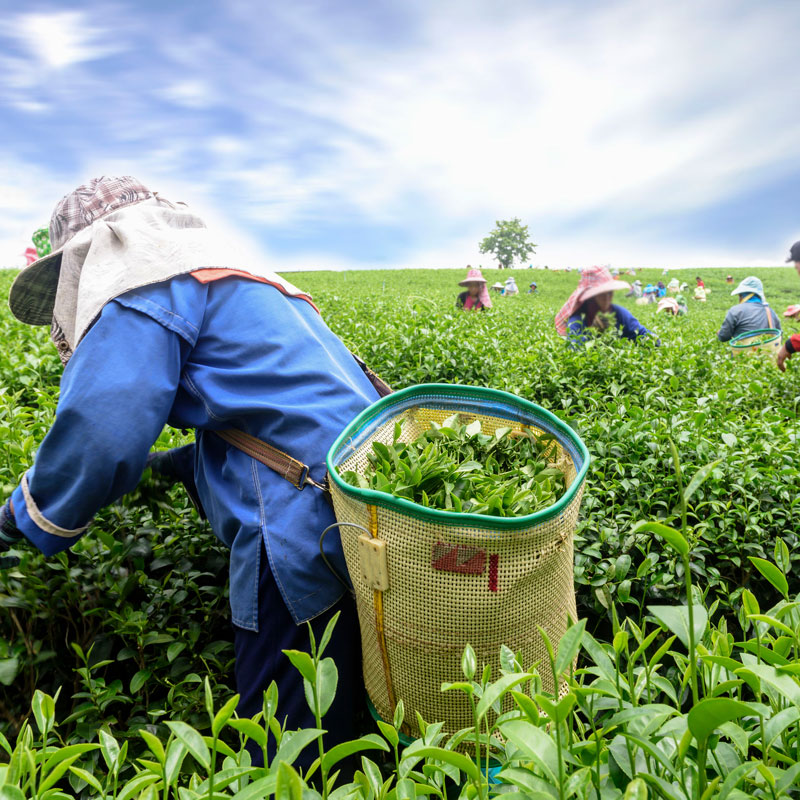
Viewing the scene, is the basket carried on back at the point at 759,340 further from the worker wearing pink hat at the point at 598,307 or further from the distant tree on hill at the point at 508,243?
the distant tree on hill at the point at 508,243

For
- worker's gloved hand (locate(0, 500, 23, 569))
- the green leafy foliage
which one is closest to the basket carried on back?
the green leafy foliage

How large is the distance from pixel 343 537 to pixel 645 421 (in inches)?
73.9

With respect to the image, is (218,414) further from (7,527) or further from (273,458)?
(7,527)

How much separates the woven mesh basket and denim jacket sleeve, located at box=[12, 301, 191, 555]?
0.51 metres

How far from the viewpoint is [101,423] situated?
153 centimetres

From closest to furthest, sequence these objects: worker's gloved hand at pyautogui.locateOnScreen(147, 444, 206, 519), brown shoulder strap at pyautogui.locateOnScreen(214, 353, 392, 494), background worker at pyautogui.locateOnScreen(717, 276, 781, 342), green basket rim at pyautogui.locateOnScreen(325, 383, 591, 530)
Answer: green basket rim at pyautogui.locateOnScreen(325, 383, 591, 530) → brown shoulder strap at pyautogui.locateOnScreen(214, 353, 392, 494) → worker's gloved hand at pyautogui.locateOnScreen(147, 444, 206, 519) → background worker at pyautogui.locateOnScreen(717, 276, 781, 342)

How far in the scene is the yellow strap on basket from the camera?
1.37 m

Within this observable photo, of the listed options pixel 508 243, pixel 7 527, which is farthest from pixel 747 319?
pixel 508 243

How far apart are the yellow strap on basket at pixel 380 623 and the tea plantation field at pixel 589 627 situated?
18 centimetres

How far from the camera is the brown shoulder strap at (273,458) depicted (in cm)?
166

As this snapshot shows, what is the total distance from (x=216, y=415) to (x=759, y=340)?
6.08 metres

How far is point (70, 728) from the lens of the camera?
6.48 feet

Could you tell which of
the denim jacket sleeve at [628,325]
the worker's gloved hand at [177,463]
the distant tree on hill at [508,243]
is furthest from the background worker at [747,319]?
the distant tree on hill at [508,243]

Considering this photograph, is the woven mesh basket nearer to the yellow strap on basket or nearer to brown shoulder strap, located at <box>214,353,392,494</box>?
the yellow strap on basket
